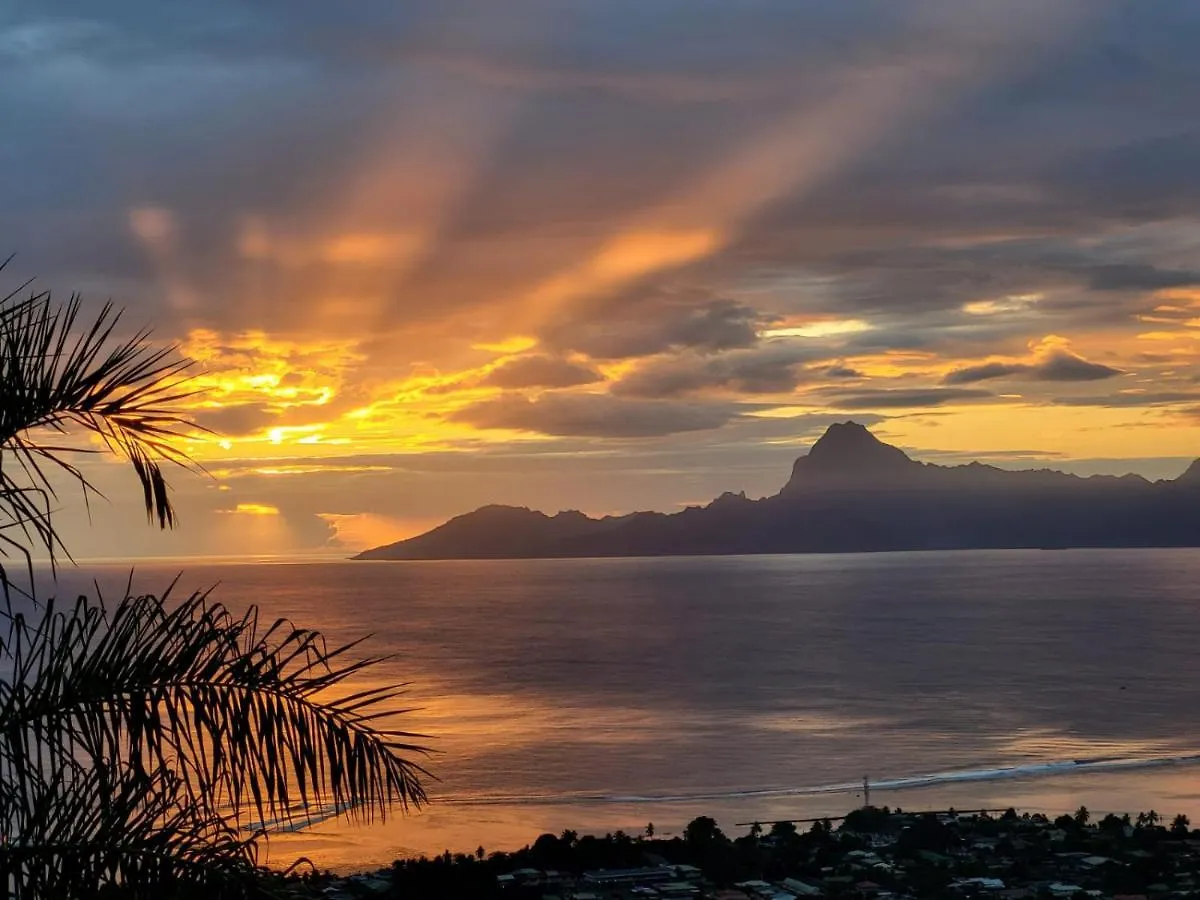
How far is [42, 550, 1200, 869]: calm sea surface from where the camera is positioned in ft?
120

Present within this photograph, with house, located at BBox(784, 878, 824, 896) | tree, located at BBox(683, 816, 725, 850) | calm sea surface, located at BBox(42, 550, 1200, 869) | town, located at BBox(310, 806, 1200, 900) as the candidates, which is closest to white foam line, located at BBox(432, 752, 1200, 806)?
calm sea surface, located at BBox(42, 550, 1200, 869)

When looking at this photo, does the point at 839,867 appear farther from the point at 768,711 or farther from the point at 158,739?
the point at 768,711

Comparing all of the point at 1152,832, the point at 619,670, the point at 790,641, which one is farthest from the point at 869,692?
the point at 1152,832

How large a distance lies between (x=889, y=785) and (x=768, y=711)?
20.4 m

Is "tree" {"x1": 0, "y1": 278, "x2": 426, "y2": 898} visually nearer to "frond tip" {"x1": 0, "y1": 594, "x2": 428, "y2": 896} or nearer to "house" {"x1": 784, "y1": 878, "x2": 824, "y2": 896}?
"frond tip" {"x1": 0, "y1": 594, "x2": 428, "y2": 896}

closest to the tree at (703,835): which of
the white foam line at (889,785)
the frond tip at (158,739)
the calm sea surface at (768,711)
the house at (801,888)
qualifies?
the house at (801,888)

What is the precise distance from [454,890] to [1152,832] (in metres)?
14.2

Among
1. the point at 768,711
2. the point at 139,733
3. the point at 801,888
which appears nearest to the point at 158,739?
the point at 139,733

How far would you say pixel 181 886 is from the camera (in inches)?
169

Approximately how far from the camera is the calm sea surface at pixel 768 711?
36.5m

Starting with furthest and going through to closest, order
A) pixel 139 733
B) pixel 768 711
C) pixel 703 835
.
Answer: pixel 768 711 → pixel 703 835 → pixel 139 733

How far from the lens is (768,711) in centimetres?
6022

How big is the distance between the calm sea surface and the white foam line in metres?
0.14

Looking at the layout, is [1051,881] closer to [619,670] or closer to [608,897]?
[608,897]
